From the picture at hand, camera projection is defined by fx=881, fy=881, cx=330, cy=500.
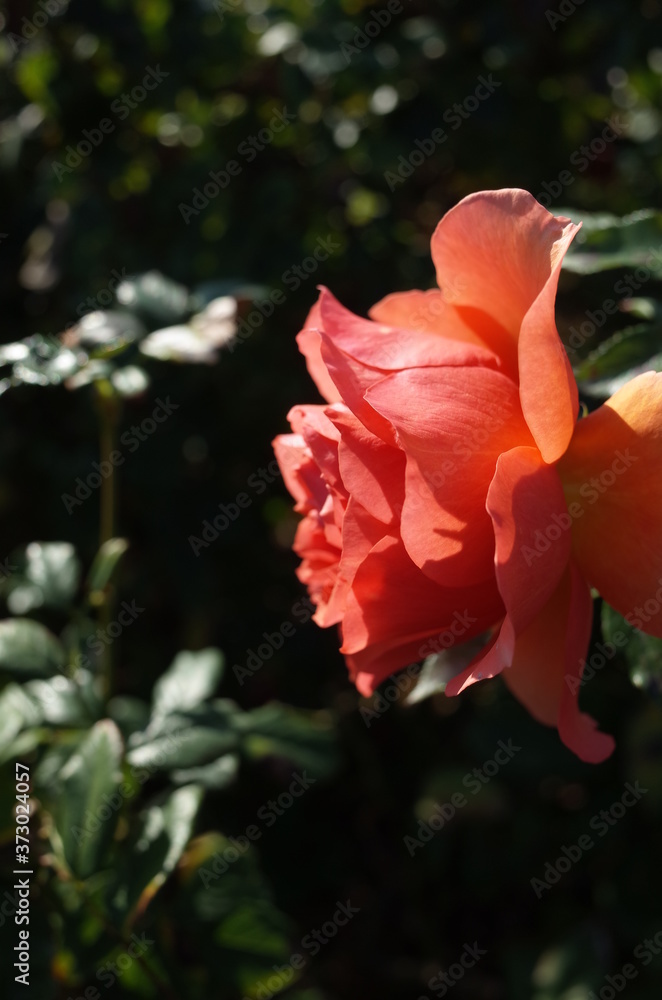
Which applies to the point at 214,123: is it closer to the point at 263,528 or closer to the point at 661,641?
the point at 263,528

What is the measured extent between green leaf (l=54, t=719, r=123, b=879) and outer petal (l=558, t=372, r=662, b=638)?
543 millimetres

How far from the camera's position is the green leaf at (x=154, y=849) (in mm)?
919

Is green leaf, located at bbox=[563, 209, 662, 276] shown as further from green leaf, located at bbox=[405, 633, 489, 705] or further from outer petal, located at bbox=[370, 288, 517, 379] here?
green leaf, located at bbox=[405, 633, 489, 705]

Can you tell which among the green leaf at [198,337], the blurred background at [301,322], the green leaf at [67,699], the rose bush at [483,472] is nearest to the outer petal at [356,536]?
the rose bush at [483,472]

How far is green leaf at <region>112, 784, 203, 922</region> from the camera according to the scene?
919 mm

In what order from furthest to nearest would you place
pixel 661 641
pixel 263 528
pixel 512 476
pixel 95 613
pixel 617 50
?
pixel 263 528 < pixel 95 613 < pixel 617 50 < pixel 661 641 < pixel 512 476

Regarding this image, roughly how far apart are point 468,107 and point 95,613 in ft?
3.86

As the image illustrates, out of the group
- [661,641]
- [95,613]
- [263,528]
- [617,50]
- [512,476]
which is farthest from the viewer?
→ [263,528]

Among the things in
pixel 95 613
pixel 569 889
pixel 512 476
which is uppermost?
pixel 512 476

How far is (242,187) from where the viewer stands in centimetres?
177

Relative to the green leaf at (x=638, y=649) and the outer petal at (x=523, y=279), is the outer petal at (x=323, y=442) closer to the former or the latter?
the outer petal at (x=523, y=279)

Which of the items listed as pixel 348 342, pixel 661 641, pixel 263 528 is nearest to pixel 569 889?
pixel 263 528

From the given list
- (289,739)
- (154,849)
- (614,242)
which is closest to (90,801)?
(154,849)

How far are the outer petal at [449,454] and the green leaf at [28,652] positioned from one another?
0.63 metres
